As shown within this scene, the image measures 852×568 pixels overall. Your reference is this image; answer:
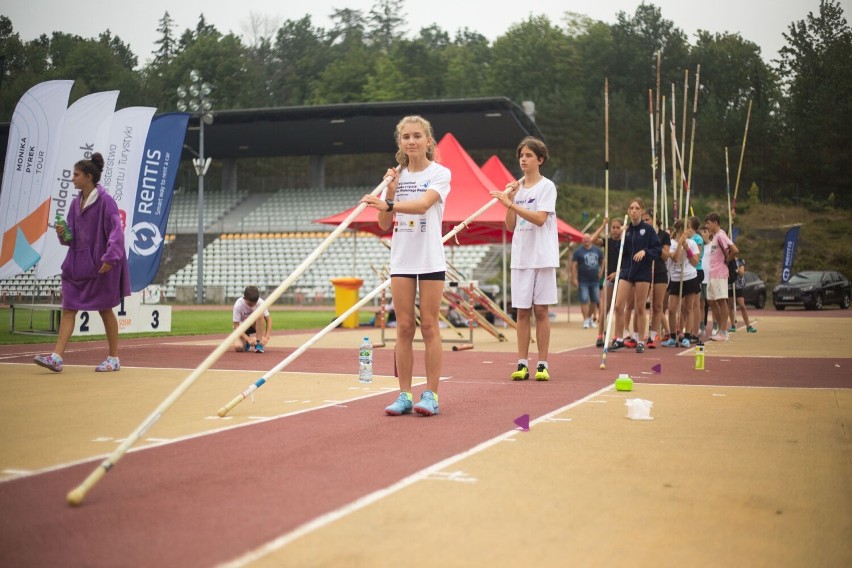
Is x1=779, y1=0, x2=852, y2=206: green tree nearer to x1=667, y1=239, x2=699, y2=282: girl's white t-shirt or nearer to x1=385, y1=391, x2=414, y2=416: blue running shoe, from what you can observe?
x1=667, y1=239, x2=699, y2=282: girl's white t-shirt

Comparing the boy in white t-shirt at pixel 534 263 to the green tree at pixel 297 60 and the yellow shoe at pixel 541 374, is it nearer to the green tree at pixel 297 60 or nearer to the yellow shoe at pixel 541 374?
the yellow shoe at pixel 541 374

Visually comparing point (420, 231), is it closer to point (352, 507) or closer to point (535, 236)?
point (535, 236)

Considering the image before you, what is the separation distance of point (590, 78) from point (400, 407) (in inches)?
3034

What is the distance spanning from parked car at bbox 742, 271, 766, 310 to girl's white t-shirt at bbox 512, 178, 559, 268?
91.8 feet

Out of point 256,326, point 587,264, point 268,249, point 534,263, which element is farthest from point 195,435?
point 268,249

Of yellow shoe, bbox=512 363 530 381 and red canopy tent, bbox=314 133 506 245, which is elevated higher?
red canopy tent, bbox=314 133 506 245

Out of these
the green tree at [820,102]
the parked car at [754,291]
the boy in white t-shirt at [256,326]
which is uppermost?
the green tree at [820,102]

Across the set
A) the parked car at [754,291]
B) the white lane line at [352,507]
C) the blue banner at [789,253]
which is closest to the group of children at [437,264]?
the white lane line at [352,507]

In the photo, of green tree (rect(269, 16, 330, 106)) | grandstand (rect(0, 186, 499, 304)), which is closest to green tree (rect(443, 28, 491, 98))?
green tree (rect(269, 16, 330, 106))

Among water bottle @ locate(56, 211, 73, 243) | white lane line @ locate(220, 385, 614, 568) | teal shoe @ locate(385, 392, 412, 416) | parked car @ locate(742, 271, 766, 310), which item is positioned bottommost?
white lane line @ locate(220, 385, 614, 568)

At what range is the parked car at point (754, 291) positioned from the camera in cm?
3466

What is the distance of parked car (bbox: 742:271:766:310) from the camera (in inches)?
1364

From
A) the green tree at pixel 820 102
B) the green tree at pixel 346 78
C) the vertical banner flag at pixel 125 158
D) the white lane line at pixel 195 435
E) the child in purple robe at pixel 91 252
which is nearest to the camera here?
the white lane line at pixel 195 435

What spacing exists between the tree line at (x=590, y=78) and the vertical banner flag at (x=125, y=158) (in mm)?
35076
